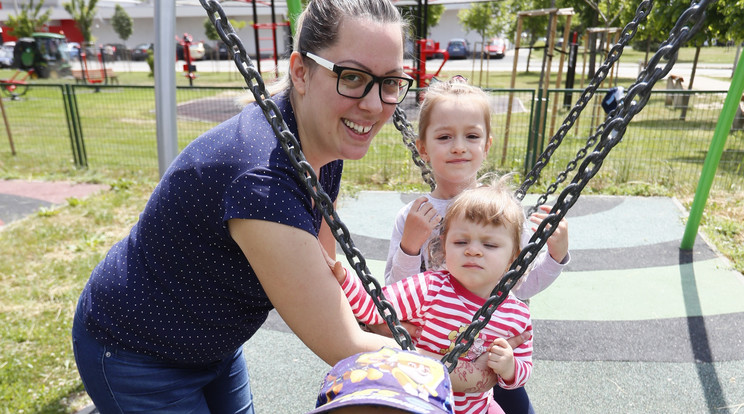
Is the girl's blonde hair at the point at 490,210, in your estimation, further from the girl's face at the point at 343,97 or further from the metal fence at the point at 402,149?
the metal fence at the point at 402,149

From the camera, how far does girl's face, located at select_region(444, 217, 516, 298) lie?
5.10 feet

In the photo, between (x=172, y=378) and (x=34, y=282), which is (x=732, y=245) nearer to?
(x=172, y=378)

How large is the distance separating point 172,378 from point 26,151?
29.4 ft

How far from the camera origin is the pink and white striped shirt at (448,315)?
1.53m

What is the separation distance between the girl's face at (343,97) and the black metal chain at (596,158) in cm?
50

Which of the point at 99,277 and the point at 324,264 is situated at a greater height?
the point at 324,264

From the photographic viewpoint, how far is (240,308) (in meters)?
1.48

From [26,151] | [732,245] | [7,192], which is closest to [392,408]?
[732,245]

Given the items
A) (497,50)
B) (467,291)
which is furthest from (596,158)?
(497,50)

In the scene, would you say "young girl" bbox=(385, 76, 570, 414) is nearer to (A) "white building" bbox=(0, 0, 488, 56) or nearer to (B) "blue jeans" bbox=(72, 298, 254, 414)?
(B) "blue jeans" bbox=(72, 298, 254, 414)

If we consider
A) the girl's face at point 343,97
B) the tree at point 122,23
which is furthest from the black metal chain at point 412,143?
the tree at point 122,23

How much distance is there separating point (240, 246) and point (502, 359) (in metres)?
0.73

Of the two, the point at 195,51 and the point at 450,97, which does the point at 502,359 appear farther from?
the point at 195,51

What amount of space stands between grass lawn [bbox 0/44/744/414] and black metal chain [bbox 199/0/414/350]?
7.65ft
